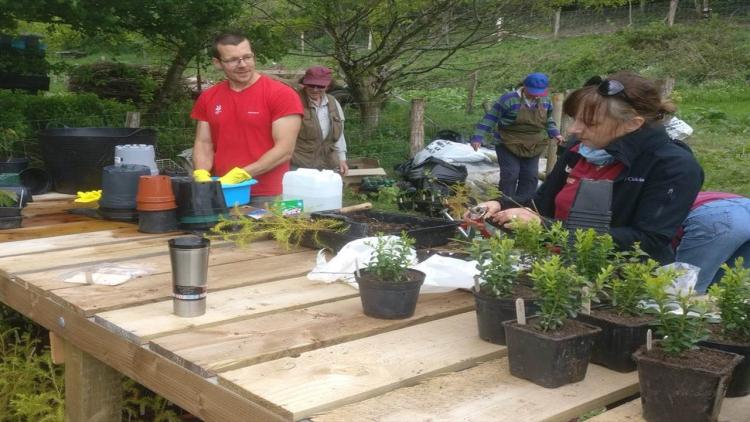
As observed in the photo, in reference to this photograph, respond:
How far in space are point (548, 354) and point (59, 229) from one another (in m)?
2.69

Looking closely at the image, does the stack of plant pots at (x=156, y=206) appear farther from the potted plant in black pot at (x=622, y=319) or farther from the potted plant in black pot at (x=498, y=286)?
the potted plant in black pot at (x=622, y=319)

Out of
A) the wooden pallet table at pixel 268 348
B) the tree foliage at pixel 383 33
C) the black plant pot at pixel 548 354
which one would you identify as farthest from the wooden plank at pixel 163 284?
the tree foliage at pixel 383 33

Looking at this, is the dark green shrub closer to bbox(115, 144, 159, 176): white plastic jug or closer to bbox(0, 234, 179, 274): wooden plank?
bbox(115, 144, 159, 176): white plastic jug

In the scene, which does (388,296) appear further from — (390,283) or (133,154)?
(133,154)

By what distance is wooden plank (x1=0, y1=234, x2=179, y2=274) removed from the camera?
309 cm

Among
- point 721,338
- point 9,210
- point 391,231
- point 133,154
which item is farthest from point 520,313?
point 133,154

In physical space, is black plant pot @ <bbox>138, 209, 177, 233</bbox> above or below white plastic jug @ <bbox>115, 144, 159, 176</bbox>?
below

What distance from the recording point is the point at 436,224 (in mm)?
3344

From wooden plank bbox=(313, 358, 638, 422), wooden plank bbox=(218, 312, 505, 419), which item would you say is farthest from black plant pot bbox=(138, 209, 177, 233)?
wooden plank bbox=(313, 358, 638, 422)

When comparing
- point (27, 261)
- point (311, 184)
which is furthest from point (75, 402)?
point (311, 184)

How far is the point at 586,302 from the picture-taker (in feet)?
6.72

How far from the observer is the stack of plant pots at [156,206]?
3.55 m

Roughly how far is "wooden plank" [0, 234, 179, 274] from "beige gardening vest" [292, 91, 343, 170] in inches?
126

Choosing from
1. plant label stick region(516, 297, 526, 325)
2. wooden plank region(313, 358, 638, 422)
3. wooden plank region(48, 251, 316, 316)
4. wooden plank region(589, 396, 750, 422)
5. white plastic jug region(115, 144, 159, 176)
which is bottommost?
wooden plank region(589, 396, 750, 422)
